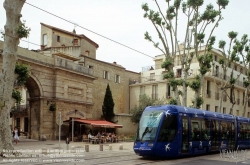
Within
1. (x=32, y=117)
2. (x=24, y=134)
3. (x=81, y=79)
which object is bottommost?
(x=24, y=134)

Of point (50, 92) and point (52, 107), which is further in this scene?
point (50, 92)

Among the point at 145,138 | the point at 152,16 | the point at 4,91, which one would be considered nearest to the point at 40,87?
the point at 152,16

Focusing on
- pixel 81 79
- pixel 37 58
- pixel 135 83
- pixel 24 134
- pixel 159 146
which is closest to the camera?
pixel 159 146

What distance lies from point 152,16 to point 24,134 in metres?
21.1

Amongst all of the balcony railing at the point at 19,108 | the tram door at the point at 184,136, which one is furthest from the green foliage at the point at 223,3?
the balcony railing at the point at 19,108

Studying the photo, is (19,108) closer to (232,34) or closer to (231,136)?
(232,34)

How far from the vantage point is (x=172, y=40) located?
79.5 feet

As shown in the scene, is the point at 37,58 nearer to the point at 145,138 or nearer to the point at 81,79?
the point at 81,79

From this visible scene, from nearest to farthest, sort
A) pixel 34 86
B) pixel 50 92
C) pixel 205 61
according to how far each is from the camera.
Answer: pixel 205 61
pixel 34 86
pixel 50 92

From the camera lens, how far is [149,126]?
14.1 meters

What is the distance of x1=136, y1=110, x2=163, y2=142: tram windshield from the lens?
13.9 meters

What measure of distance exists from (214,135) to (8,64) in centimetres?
1167

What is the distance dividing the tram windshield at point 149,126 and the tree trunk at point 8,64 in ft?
19.3

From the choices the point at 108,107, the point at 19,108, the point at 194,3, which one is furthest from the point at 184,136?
the point at 19,108
